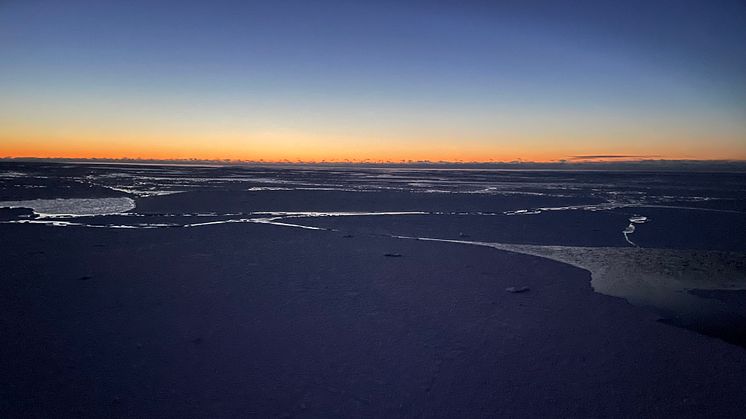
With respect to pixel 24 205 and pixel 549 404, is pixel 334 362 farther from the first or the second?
pixel 24 205

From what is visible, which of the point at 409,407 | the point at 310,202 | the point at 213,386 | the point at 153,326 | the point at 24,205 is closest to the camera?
the point at 409,407

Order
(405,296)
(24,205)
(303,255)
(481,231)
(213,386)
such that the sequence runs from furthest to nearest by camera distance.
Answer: (24,205)
(481,231)
(303,255)
(405,296)
(213,386)

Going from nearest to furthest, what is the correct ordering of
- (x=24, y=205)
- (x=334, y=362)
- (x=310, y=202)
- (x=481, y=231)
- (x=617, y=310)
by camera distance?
(x=334, y=362), (x=617, y=310), (x=481, y=231), (x=24, y=205), (x=310, y=202)

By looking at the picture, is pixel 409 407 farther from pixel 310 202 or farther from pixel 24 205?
pixel 24 205

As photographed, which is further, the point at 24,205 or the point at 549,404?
the point at 24,205

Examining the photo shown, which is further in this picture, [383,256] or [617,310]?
[383,256]

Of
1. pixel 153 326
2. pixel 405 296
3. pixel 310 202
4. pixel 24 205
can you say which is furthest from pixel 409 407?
pixel 24 205

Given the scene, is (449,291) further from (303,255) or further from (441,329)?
(303,255)

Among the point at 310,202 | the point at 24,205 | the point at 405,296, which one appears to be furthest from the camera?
the point at 310,202

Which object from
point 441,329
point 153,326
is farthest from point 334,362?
point 153,326
